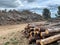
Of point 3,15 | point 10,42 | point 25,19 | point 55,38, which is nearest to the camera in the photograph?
point 55,38

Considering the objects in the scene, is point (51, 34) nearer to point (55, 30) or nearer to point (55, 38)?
point (55, 30)

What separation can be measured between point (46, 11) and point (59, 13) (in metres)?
4.17

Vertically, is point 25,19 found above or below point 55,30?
below

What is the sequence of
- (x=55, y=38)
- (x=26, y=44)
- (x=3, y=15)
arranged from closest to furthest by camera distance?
(x=55, y=38) → (x=26, y=44) → (x=3, y=15)

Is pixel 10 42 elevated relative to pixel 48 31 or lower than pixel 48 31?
lower

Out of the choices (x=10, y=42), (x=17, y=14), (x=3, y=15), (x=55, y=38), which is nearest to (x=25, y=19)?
(x=17, y=14)

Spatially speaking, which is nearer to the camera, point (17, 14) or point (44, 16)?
point (17, 14)

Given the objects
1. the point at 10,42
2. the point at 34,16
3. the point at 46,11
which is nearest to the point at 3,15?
the point at 34,16

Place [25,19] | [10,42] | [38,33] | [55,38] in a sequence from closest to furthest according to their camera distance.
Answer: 1. [55,38]
2. [38,33]
3. [10,42]
4. [25,19]

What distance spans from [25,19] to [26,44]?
18.2m

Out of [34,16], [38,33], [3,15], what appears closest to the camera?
[38,33]

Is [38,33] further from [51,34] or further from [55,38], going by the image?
[55,38]

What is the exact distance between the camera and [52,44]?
5.64 meters

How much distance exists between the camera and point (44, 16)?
3138 cm
